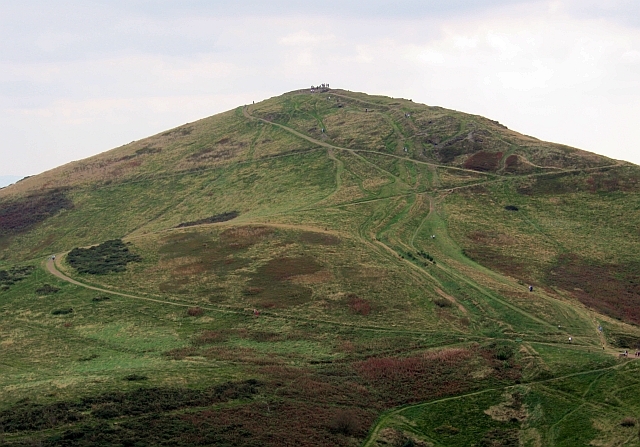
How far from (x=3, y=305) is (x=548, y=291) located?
70199 mm

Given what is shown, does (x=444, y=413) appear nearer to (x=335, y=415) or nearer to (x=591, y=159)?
(x=335, y=415)

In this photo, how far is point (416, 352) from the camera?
60531 millimetres

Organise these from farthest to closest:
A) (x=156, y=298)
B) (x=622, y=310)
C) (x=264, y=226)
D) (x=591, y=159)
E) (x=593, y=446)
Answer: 1. (x=591, y=159)
2. (x=264, y=226)
3. (x=156, y=298)
4. (x=622, y=310)
5. (x=593, y=446)

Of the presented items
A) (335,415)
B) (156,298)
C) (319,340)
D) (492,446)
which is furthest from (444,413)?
(156,298)

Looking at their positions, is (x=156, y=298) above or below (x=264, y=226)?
below

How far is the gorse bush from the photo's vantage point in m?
90.1

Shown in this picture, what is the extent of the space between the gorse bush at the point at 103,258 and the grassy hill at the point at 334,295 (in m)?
0.49

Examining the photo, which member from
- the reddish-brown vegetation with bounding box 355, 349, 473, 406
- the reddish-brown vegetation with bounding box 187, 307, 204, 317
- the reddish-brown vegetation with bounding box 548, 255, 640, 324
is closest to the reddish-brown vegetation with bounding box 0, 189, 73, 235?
the reddish-brown vegetation with bounding box 187, 307, 204, 317

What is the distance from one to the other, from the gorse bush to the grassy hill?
0.49 m

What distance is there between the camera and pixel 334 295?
74375 mm

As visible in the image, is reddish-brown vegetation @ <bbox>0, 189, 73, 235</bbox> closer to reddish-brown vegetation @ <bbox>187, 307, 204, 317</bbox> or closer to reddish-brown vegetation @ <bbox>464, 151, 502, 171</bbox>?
reddish-brown vegetation @ <bbox>187, 307, 204, 317</bbox>

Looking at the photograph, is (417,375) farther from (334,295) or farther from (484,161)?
(484,161)

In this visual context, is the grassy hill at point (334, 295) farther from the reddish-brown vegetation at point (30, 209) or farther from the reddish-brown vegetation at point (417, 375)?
the reddish-brown vegetation at point (30, 209)

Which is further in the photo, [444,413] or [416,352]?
[416,352]
